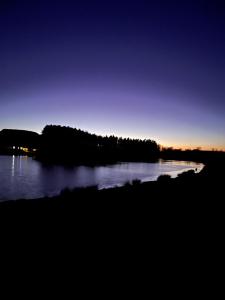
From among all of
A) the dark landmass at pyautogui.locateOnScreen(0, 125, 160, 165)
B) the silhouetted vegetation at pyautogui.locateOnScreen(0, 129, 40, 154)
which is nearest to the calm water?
the dark landmass at pyautogui.locateOnScreen(0, 125, 160, 165)

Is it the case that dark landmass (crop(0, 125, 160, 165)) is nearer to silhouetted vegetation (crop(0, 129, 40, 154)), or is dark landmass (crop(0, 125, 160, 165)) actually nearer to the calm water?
silhouetted vegetation (crop(0, 129, 40, 154))

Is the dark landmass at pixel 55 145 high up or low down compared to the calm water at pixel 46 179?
up

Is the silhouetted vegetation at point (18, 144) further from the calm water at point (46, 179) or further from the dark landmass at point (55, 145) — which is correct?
the calm water at point (46, 179)

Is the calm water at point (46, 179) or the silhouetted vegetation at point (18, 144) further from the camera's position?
the silhouetted vegetation at point (18, 144)

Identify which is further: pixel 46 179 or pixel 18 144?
pixel 18 144

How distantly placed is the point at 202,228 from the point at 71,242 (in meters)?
3.99

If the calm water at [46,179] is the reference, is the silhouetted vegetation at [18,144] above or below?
above

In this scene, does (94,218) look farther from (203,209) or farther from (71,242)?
(203,209)

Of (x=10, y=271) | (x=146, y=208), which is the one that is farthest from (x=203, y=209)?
(x=10, y=271)

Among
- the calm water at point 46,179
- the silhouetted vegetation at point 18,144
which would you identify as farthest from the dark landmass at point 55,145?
the calm water at point 46,179

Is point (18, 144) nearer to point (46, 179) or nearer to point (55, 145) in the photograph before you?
point (55, 145)

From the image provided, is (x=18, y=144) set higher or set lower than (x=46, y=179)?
higher

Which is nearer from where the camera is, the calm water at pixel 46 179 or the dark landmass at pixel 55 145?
the calm water at pixel 46 179

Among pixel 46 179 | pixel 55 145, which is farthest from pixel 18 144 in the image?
pixel 46 179
